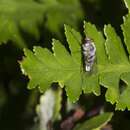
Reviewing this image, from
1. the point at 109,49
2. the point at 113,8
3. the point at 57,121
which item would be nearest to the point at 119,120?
the point at 57,121

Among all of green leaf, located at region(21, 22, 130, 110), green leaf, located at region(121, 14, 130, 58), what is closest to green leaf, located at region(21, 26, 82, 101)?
green leaf, located at region(21, 22, 130, 110)

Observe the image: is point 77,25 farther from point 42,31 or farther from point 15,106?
point 15,106

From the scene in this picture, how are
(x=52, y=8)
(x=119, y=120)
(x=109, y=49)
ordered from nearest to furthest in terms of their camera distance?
1. (x=109, y=49)
2. (x=119, y=120)
3. (x=52, y=8)

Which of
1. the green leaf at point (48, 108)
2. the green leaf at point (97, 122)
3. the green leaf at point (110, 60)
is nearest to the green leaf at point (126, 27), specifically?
the green leaf at point (110, 60)

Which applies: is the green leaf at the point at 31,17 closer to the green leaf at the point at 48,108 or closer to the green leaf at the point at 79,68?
the green leaf at the point at 48,108

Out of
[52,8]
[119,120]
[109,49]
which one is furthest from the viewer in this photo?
[52,8]

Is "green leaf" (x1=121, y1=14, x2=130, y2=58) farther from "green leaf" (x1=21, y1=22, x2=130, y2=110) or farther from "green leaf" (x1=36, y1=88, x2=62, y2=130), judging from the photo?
"green leaf" (x1=36, y1=88, x2=62, y2=130)

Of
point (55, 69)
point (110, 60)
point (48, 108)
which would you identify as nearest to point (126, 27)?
point (110, 60)
